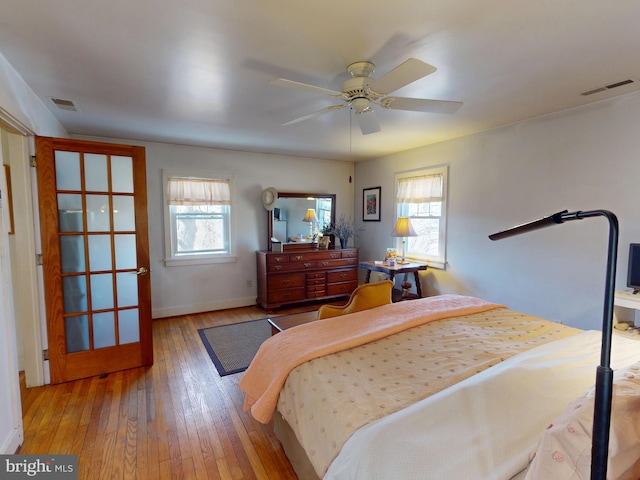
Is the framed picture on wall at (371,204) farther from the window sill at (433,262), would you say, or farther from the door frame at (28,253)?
the door frame at (28,253)

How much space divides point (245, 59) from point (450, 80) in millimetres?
1438

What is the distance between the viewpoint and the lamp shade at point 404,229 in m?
4.33

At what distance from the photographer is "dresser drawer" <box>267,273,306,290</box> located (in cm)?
463

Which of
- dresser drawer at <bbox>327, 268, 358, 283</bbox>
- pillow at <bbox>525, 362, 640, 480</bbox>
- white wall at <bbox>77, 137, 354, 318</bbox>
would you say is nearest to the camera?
pillow at <bbox>525, 362, 640, 480</bbox>

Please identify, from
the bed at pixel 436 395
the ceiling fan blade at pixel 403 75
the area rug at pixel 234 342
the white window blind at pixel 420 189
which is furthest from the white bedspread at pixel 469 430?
the white window blind at pixel 420 189

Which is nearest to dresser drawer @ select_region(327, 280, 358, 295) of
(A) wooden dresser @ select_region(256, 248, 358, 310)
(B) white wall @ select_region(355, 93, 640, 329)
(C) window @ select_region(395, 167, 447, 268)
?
(A) wooden dresser @ select_region(256, 248, 358, 310)

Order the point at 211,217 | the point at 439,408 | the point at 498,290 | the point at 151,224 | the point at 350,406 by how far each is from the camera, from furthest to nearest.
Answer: the point at 211,217 → the point at 151,224 → the point at 498,290 → the point at 350,406 → the point at 439,408

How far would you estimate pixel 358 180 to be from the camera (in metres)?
5.73

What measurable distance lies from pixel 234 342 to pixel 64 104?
2781 millimetres

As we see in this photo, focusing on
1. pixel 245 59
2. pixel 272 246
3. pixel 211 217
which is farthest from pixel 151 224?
pixel 245 59

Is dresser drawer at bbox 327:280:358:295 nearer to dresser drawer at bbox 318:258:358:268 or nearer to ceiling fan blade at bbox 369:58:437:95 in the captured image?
dresser drawer at bbox 318:258:358:268

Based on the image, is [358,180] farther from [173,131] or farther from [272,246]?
[173,131]

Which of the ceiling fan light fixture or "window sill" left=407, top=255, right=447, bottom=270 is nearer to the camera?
the ceiling fan light fixture

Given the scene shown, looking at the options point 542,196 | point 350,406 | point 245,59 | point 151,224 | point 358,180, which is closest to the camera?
point 350,406
